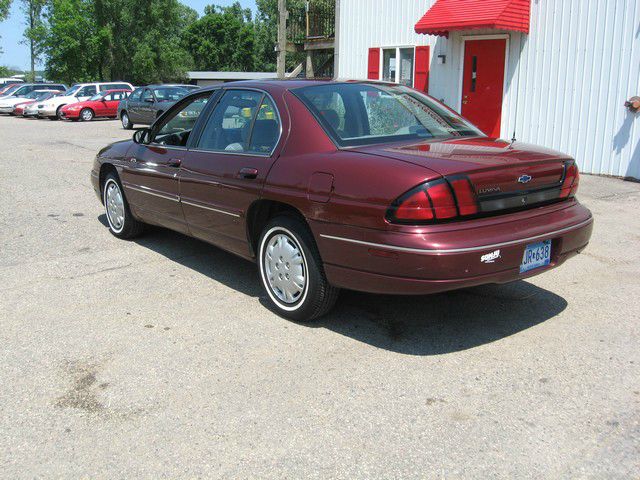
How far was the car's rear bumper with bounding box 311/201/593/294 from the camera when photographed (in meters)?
3.61

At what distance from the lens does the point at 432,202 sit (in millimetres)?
3613

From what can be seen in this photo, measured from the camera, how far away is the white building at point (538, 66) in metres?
10.6

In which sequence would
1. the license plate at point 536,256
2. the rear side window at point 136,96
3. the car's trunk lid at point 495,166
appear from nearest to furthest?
1. the car's trunk lid at point 495,166
2. the license plate at point 536,256
3. the rear side window at point 136,96

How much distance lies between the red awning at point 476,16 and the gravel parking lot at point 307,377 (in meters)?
6.61

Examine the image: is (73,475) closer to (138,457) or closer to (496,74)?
(138,457)

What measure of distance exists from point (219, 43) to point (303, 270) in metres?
90.9

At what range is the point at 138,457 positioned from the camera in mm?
2963

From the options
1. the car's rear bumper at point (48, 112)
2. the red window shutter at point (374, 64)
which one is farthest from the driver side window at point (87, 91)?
the red window shutter at point (374, 64)

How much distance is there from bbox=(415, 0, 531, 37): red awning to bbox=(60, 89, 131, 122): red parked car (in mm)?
17632

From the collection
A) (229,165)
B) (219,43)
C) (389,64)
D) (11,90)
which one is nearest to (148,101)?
(389,64)

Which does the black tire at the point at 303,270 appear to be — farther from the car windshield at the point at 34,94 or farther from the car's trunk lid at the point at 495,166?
the car windshield at the point at 34,94

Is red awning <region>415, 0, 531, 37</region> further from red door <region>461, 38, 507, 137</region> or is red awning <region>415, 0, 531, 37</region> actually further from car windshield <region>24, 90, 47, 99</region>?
car windshield <region>24, 90, 47, 99</region>

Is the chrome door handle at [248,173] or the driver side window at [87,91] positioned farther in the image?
the driver side window at [87,91]

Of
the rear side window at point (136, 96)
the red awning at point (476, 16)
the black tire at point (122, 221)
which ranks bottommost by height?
the black tire at point (122, 221)
